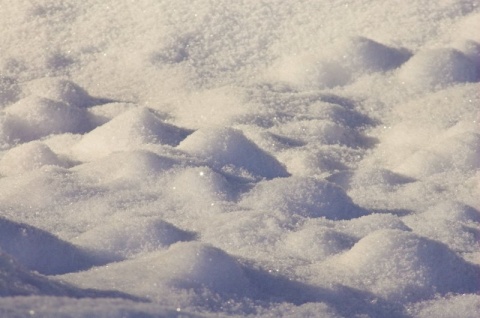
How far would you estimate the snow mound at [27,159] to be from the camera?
2059 mm

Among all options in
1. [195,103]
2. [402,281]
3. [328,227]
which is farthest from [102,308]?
[195,103]

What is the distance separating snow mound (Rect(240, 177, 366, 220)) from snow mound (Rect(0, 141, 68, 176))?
0.54 m

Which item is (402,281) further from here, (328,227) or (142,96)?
(142,96)

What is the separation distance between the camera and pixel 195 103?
2512 millimetres

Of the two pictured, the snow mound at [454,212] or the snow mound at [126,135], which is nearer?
the snow mound at [454,212]

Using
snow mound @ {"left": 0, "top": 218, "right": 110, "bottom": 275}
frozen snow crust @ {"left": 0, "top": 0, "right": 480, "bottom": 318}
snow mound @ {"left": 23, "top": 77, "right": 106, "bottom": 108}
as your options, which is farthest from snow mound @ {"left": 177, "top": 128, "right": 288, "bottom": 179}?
snow mound @ {"left": 0, "top": 218, "right": 110, "bottom": 275}

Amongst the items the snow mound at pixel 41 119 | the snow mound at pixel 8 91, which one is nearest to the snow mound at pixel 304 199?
the snow mound at pixel 41 119

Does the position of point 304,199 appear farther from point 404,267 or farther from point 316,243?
point 404,267

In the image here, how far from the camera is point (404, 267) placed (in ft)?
5.27

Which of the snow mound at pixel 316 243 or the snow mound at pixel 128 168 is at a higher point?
the snow mound at pixel 128 168

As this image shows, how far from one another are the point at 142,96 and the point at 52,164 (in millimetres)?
568

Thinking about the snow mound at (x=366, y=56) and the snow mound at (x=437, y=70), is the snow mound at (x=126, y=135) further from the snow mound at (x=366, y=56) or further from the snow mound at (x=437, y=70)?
the snow mound at (x=437, y=70)

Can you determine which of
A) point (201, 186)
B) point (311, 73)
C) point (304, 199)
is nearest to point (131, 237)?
point (201, 186)

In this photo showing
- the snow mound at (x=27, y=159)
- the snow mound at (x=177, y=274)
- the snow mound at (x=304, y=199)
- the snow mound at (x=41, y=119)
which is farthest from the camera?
the snow mound at (x=41, y=119)
